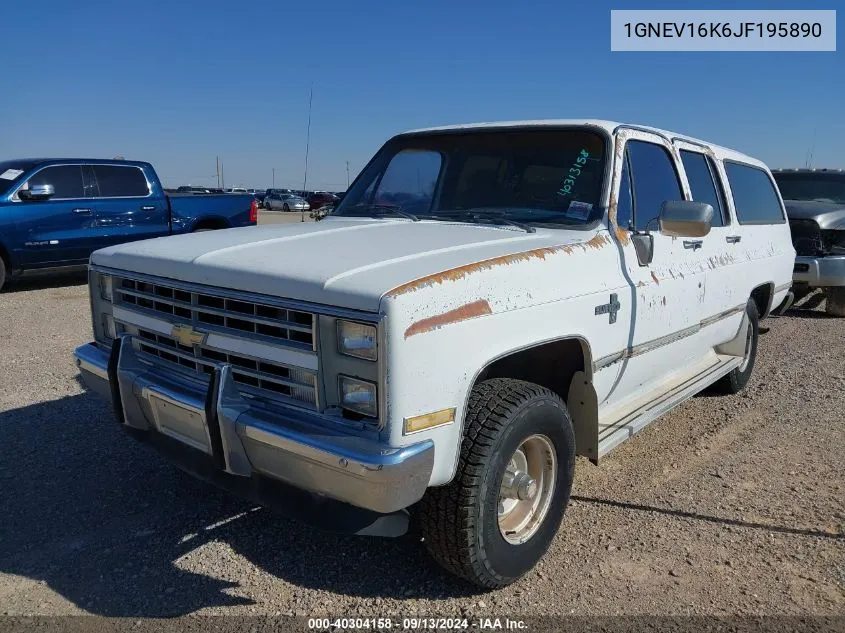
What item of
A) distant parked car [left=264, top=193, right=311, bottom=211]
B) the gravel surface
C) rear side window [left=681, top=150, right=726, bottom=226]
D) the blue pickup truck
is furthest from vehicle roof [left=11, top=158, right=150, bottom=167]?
distant parked car [left=264, top=193, right=311, bottom=211]

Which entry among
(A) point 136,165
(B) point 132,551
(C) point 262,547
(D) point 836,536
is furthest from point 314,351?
(A) point 136,165

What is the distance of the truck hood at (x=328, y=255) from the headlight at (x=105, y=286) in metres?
0.08

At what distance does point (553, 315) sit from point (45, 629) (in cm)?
226

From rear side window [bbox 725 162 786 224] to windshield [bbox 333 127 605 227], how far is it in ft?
6.45

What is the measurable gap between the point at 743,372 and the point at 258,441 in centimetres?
444

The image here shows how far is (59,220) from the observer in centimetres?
991

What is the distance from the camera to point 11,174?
9.63 m

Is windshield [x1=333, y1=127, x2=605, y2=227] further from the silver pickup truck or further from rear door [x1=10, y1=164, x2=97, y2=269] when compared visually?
rear door [x1=10, y1=164, x2=97, y2=269]

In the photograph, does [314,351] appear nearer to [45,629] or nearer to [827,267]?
[45,629]

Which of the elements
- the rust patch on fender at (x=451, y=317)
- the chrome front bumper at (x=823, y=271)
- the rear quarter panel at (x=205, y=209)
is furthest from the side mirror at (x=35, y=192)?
the chrome front bumper at (x=823, y=271)

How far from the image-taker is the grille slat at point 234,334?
246 centimetres

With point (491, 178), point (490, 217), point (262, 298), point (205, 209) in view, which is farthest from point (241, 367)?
point (205, 209)

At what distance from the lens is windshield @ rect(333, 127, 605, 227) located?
355 centimetres

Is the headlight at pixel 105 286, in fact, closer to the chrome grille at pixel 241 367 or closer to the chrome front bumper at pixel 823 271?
the chrome grille at pixel 241 367
